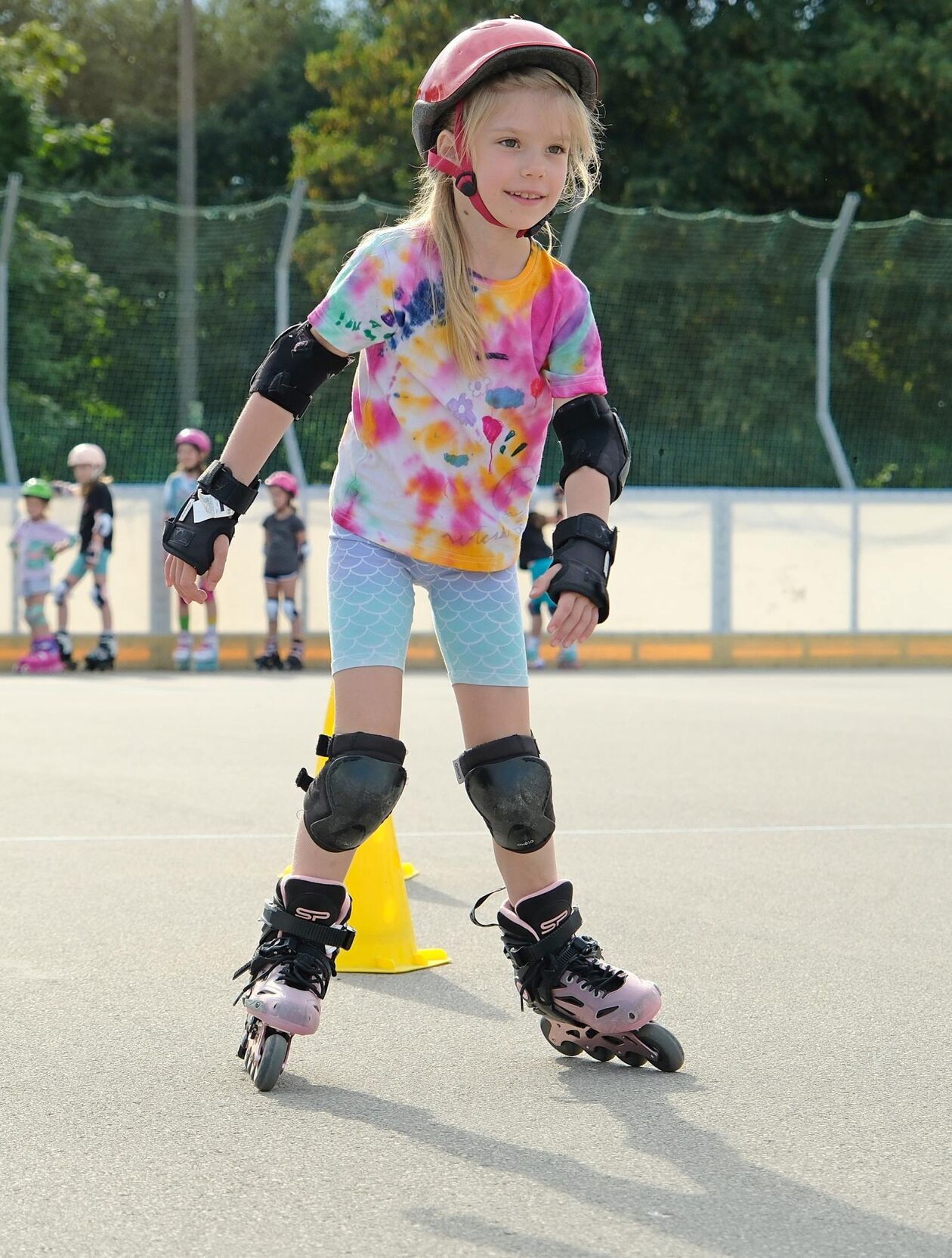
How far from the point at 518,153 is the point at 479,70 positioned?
16cm

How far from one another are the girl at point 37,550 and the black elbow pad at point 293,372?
495 inches

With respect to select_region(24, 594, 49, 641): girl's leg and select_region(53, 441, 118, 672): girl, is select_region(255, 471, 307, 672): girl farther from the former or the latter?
select_region(24, 594, 49, 641): girl's leg

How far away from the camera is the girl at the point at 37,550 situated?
52.2 ft

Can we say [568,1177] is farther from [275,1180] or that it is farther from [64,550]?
[64,550]

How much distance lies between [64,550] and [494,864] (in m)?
10.9

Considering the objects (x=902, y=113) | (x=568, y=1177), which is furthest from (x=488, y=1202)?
(x=902, y=113)

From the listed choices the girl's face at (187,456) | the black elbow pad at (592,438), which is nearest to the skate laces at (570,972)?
the black elbow pad at (592,438)

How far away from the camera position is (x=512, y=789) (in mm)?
3549

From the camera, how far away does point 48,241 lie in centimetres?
1688

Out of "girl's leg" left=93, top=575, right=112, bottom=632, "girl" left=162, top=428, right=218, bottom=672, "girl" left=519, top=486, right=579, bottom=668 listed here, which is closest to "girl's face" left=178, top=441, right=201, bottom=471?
"girl" left=162, top=428, right=218, bottom=672

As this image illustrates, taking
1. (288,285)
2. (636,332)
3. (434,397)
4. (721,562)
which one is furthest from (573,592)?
(636,332)

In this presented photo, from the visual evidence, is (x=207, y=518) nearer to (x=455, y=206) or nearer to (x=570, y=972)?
(x=455, y=206)

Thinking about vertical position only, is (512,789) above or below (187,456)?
below

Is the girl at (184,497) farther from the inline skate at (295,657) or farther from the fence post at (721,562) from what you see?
the fence post at (721,562)
